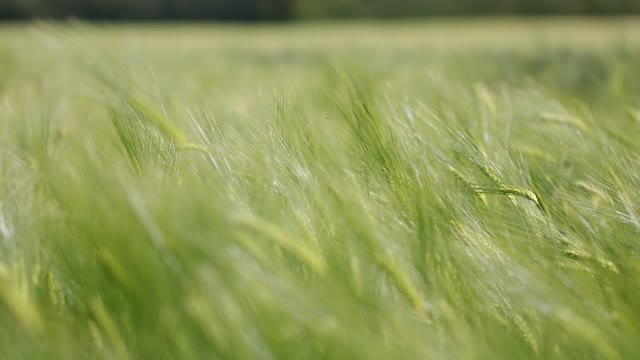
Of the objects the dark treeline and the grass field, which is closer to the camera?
the grass field

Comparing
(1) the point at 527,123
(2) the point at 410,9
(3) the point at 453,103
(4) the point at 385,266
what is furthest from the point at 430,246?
(2) the point at 410,9

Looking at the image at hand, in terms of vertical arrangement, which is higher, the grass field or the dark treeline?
the grass field

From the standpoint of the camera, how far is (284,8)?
14.2m

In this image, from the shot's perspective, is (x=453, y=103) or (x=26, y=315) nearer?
(x=26, y=315)

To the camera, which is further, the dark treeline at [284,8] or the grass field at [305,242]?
the dark treeline at [284,8]

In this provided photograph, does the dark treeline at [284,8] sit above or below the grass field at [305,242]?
below

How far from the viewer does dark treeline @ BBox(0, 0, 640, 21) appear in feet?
38.5

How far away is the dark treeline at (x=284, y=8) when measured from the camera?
11.8 metres

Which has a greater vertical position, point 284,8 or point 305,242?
point 305,242

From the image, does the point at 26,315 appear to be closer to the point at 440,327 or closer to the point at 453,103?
the point at 440,327

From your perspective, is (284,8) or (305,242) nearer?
(305,242)

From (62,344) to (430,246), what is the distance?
0.73 feet

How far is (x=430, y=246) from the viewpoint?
481 millimetres

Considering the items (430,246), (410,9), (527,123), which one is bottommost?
(410,9)
